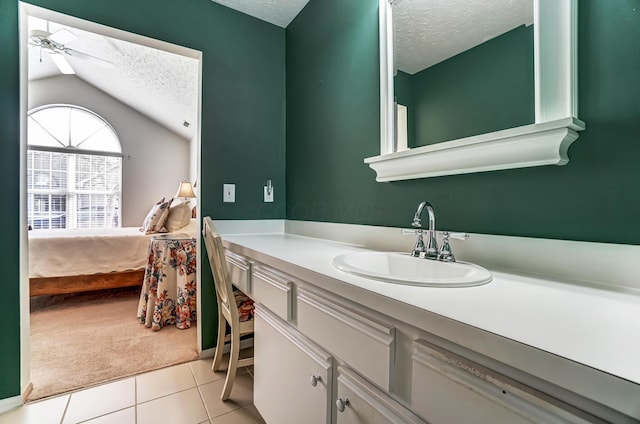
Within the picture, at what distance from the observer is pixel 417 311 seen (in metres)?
0.53

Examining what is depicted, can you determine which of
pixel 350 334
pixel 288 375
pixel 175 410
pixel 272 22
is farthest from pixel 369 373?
pixel 272 22

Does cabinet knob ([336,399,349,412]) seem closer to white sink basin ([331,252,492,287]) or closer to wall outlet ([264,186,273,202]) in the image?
white sink basin ([331,252,492,287])

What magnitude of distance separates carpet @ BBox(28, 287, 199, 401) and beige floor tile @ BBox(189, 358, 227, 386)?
0.30 ft

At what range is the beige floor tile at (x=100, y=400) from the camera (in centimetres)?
142

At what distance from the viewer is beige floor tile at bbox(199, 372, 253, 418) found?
148 cm

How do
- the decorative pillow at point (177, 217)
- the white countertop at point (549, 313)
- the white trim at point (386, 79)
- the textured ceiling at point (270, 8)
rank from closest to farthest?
the white countertop at point (549, 313)
the white trim at point (386, 79)
the textured ceiling at point (270, 8)
the decorative pillow at point (177, 217)

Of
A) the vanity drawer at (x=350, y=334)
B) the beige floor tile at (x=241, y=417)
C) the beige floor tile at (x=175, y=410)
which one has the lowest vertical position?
the beige floor tile at (x=241, y=417)

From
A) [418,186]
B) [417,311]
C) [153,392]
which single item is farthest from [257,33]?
[153,392]

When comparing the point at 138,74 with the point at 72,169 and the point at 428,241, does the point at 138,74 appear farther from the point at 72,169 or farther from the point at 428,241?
the point at 428,241

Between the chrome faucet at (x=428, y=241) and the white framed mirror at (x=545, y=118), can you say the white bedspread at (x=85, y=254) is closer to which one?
the chrome faucet at (x=428, y=241)

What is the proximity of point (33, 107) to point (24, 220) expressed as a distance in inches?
196

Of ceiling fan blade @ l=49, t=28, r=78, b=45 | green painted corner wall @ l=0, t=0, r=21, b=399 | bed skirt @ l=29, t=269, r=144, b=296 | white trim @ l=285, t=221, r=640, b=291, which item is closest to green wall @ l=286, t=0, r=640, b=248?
white trim @ l=285, t=221, r=640, b=291

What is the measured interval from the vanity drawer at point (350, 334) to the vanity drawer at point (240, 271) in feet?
1.71

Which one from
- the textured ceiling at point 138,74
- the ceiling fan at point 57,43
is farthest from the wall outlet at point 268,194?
the ceiling fan at point 57,43
